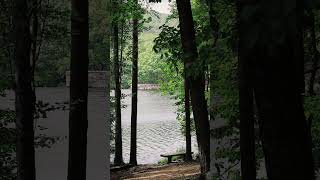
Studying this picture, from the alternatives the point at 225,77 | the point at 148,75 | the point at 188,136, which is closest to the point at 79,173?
the point at 225,77

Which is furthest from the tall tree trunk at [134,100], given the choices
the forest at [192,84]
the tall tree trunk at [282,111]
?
the tall tree trunk at [282,111]

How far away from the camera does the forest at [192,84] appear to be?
248 cm

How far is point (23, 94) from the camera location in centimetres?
577

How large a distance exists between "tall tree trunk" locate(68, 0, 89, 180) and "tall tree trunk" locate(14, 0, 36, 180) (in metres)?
0.63

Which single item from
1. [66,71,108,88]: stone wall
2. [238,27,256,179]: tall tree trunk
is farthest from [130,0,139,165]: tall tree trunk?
[238,27,256,179]: tall tree trunk

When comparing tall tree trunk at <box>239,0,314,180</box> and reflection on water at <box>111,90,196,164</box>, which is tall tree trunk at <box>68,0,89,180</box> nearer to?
tall tree trunk at <box>239,0,314,180</box>

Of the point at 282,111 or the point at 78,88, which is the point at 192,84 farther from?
the point at 282,111

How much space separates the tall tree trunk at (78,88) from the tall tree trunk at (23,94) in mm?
634

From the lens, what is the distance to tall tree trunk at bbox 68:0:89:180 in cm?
636

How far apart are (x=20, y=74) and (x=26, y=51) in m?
0.30

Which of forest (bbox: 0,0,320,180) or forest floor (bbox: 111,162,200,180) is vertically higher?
forest (bbox: 0,0,320,180)

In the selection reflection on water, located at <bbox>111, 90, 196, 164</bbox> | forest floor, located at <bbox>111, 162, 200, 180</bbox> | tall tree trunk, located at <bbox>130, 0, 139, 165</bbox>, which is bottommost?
reflection on water, located at <bbox>111, 90, 196, 164</bbox>

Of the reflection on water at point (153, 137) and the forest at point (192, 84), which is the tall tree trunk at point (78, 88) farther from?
the reflection on water at point (153, 137)

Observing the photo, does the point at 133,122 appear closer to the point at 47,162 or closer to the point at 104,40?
the point at 104,40
